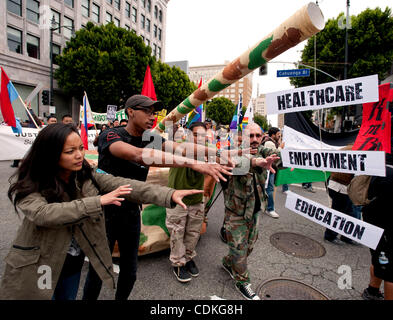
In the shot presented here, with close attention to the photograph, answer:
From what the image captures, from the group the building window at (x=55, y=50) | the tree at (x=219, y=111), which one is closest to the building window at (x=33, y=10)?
the building window at (x=55, y=50)

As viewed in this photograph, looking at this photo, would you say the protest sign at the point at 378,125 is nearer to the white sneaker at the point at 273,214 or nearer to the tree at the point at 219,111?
the white sneaker at the point at 273,214

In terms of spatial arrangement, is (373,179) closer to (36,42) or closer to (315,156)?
(315,156)

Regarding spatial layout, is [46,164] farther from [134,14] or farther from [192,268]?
[134,14]

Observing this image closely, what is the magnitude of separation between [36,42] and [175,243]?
28.5 metres

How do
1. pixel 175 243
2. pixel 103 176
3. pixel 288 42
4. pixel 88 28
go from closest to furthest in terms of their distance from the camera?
pixel 288 42 → pixel 103 176 → pixel 175 243 → pixel 88 28

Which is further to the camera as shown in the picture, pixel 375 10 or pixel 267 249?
pixel 375 10

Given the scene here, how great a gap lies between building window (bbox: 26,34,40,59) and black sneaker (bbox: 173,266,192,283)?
2766 cm

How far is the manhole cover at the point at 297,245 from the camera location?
3.70m

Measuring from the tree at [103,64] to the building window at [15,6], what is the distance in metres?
4.80

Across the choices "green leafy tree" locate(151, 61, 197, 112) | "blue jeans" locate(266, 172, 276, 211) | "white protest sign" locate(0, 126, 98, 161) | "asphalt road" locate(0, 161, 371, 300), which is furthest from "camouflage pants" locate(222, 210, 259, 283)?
"green leafy tree" locate(151, 61, 197, 112)

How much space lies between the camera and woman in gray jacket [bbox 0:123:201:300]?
134 centimetres

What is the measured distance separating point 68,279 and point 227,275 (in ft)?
6.70
